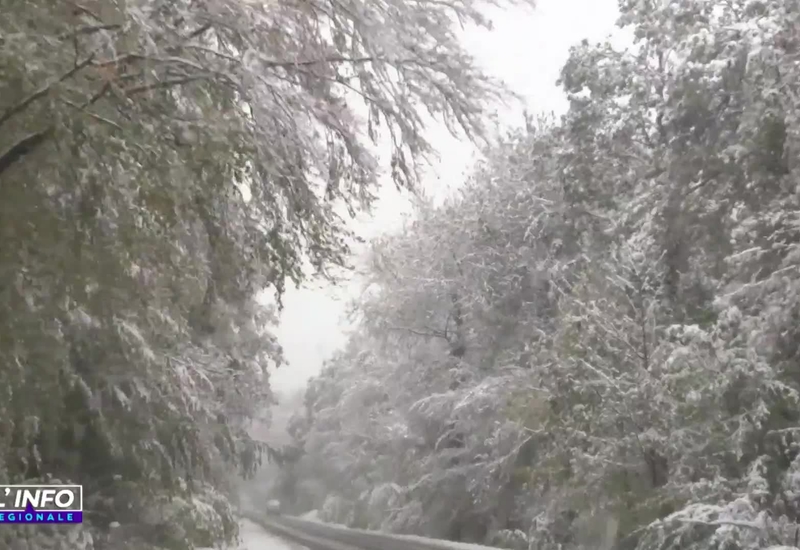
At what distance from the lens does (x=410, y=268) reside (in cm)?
2717

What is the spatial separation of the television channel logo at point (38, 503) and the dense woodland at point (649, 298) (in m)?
3.23

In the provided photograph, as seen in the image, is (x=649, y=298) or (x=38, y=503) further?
(x=649, y=298)

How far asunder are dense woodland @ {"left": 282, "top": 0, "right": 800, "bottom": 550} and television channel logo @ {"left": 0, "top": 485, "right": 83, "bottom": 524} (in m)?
3.23

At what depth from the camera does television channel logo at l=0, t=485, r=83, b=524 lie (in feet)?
20.2

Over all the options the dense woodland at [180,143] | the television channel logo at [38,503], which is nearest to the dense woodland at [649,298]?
the dense woodland at [180,143]

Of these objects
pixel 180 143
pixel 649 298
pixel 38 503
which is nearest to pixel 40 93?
pixel 180 143

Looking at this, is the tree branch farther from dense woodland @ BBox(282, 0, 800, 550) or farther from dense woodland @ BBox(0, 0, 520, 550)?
dense woodland @ BBox(282, 0, 800, 550)

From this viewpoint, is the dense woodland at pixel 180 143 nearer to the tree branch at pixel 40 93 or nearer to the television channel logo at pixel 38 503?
the tree branch at pixel 40 93

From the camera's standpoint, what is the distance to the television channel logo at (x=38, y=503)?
6.15 metres

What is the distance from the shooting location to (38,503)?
635 cm

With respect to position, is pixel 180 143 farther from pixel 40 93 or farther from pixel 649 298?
pixel 649 298

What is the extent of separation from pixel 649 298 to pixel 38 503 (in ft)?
34.8

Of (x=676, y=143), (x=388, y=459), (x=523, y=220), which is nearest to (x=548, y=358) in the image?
(x=676, y=143)

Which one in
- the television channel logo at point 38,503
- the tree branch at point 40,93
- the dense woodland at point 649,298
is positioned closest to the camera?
the tree branch at point 40,93
